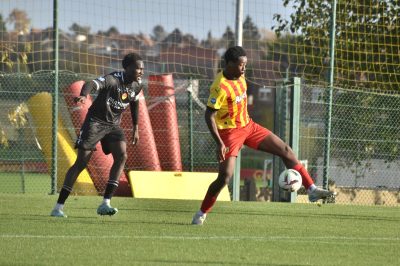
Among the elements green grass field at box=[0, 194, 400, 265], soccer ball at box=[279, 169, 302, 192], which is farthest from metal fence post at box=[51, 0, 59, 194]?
soccer ball at box=[279, 169, 302, 192]

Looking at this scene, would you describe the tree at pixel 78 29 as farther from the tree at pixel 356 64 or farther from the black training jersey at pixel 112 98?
the black training jersey at pixel 112 98

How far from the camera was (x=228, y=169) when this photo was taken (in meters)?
11.5

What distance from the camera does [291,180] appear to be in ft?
40.1

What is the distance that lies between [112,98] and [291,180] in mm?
2389

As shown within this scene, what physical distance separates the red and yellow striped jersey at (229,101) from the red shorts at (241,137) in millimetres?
59

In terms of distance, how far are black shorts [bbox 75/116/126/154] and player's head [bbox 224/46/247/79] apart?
175cm

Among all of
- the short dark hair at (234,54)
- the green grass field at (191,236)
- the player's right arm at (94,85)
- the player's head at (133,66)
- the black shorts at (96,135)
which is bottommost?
the green grass field at (191,236)

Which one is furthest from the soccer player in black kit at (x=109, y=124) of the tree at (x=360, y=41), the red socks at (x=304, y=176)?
the tree at (x=360, y=41)

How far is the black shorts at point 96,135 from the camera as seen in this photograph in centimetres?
1230

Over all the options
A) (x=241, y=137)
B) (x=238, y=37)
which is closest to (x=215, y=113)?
(x=241, y=137)

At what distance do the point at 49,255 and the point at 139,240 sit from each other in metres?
1.43

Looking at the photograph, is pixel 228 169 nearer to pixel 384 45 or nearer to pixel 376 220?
pixel 376 220

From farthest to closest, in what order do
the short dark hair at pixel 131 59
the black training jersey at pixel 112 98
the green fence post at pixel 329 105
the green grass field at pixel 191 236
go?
the green fence post at pixel 329 105, the black training jersey at pixel 112 98, the short dark hair at pixel 131 59, the green grass field at pixel 191 236

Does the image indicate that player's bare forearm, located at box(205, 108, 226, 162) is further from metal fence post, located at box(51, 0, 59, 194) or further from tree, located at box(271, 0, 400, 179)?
tree, located at box(271, 0, 400, 179)
